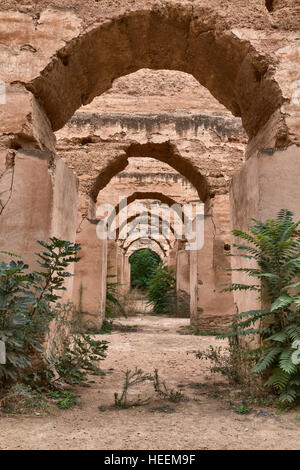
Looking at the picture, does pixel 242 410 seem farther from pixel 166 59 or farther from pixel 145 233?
pixel 145 233

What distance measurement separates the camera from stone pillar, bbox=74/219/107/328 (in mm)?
6945

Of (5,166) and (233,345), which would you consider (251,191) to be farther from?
(5,166)

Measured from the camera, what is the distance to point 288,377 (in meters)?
2.45

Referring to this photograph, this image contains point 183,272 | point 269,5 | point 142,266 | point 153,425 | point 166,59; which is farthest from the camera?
point 142,266

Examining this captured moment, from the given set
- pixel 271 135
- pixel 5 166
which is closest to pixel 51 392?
pixel 5 166

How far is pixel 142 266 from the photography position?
21734 millimetres

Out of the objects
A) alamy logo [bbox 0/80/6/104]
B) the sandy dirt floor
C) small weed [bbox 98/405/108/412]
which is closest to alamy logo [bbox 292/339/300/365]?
the sandy dirt floor

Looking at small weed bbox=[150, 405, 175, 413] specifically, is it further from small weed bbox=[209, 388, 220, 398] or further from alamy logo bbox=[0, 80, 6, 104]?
alamy logo bbox=[0, 80, 6, 104]

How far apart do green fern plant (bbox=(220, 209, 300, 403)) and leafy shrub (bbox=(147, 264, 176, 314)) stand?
8.59 metres

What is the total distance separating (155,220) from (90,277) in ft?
23.3

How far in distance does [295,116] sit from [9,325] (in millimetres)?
2628

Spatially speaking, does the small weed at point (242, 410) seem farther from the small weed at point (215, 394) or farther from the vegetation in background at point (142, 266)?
the vegetation in background at point (142, 266)

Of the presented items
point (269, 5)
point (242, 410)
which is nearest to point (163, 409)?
point (242, 410)

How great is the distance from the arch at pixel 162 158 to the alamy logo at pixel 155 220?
605 mm
